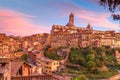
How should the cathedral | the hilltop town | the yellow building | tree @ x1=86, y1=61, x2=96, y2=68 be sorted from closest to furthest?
the yellow building < the hilltop town < tree @ x1=86, y1=61, x2=96, y2=68 < the cathedral

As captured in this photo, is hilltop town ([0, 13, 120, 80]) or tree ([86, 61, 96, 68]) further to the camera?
tree ([86, 61, 96, 68])

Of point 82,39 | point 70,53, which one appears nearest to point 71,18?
point 82,39

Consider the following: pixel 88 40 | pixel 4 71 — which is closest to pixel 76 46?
pixel 88 40

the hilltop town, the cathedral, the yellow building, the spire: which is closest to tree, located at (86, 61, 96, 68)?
the hilltop town

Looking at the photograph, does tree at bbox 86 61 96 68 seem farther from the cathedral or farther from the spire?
the spire

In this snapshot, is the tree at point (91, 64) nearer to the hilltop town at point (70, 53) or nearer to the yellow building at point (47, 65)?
the hilltop town at point (70, 53)

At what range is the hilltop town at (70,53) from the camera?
58378 millimetres

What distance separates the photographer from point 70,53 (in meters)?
68.9

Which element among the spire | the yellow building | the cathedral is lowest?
the yellow building

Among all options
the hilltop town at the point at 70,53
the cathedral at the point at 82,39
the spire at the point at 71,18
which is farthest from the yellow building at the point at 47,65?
the spire at the point at 71,18

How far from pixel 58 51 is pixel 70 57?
17.0 ft

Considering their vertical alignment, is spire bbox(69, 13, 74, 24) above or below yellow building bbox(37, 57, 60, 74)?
above

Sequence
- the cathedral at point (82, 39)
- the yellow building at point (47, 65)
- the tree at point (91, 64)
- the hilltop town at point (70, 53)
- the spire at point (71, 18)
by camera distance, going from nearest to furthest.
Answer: the yellow building at point (47, 65) < the hilltop town at point (70, 53) < the tree at point (91, 64) < the cathedral at point (82, 39) < the spire at point (71, 18)

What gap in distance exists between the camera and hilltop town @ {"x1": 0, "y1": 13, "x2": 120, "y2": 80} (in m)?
58.4
